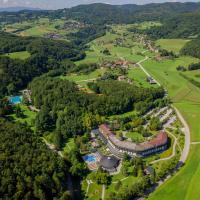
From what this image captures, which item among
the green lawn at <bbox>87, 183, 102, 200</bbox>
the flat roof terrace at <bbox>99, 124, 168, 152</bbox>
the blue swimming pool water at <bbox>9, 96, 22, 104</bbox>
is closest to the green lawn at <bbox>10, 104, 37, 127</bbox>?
the blue swimming pool water at <bbox>9, 96, 22, 104</bbox>

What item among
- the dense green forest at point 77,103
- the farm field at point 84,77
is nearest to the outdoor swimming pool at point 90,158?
the dense green forest at point 77,103

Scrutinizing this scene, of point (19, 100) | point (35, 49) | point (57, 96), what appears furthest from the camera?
point (35, 49)

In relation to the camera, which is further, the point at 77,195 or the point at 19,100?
the point at 19,100

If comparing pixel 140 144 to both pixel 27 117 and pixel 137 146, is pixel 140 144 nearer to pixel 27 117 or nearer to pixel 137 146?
pixel 137 146

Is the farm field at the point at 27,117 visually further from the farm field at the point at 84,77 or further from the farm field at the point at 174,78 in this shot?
the farm field at the point at 174,78

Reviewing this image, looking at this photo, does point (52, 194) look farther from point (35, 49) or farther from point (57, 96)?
point (35, 49)

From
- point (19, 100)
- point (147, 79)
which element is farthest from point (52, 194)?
point (147, 79)
